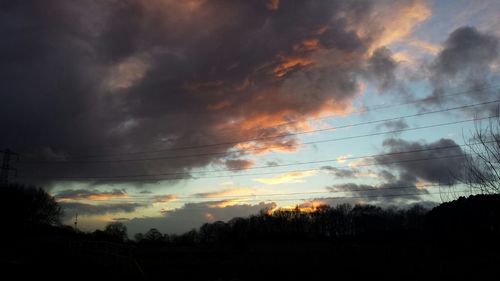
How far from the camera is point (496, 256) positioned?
33688 millimetres

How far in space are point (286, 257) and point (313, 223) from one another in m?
131

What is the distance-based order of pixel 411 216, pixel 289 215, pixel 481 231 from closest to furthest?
pixel 481 231, pixel 411 216, pixel 289 215

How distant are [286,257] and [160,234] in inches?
5238

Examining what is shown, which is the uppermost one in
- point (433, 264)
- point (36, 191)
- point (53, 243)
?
point (36, 191)

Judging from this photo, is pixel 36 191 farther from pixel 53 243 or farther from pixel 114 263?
pixel 114 263

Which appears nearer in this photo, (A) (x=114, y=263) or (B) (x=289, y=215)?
(A) (x=114, y=263)

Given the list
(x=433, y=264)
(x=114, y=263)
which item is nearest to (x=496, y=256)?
(x=433, y=264)

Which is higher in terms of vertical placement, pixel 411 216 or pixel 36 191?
pixel 36 191

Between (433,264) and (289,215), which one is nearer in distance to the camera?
(433,264)

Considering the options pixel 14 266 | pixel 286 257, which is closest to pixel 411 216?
pixel 286 257

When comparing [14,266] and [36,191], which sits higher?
[36,191]

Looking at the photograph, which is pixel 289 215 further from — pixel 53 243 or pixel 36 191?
pixel 53 243

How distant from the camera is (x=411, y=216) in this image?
14300 cm

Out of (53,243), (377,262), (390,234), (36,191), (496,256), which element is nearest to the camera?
(496,256)
